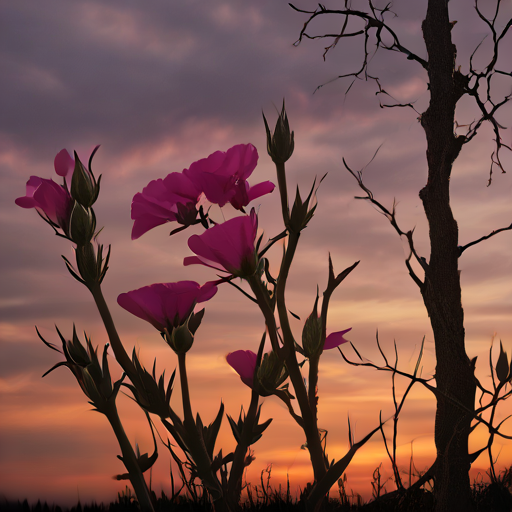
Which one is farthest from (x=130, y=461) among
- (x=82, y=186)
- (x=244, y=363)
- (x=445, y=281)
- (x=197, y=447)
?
(x=445, y=281)

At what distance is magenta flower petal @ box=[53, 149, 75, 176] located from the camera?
0.86 metres

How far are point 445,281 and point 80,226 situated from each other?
1120 millimetres

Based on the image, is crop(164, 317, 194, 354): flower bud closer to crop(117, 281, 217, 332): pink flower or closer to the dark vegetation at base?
crop(117, 281, 217, 332): pink flower

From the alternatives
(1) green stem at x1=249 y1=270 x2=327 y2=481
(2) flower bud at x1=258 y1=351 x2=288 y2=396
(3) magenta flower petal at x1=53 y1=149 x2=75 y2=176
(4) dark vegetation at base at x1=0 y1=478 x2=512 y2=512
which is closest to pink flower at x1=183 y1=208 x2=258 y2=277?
(1) green stem at x1=249 y1=270 x2=327 y2=481

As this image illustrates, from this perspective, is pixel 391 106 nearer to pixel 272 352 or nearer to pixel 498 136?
pixel 498 136

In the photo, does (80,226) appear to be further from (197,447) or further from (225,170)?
(197,447)

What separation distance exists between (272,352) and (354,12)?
58.4 inches

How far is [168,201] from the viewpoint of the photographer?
0.84 metres

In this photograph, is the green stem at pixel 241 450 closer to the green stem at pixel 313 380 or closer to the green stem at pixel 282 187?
the green stem at pixel 313 380

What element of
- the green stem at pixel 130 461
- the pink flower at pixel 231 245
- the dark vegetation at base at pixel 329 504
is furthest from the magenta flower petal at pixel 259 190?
the dark vegetation at base at pixel 329 504

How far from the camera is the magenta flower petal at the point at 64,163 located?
2.81ft

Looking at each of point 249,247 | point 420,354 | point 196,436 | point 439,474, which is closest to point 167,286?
point 249,247

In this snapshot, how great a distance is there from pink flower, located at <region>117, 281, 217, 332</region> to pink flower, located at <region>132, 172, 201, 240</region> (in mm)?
121

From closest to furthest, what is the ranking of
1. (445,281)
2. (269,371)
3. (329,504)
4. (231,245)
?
(231,245) → (269,371) → (329,504) → (445,281)
